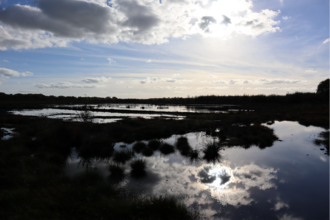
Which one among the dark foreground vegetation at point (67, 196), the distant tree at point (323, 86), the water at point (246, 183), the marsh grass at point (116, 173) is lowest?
the water at point (246, 183)

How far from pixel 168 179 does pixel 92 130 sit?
13528 mm

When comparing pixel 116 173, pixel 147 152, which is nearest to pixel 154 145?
pixel 147 152

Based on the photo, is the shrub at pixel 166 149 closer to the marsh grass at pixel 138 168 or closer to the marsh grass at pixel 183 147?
the marsh grass at pixel 183 147

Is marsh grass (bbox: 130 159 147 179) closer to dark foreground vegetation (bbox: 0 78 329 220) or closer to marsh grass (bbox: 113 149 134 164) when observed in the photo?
dark foreground vegetation (bbox: 0 78 329 220)

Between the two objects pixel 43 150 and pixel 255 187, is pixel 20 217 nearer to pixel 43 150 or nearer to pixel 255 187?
pixel 43 150

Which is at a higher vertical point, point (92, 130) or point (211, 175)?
point (92, 130)

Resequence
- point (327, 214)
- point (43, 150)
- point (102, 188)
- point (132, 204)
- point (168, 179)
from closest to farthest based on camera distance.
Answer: point (132, 204)
point (327, 214)
point (102, 188)
point (168, 179)
point (43, 150)

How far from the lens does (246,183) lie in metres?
10.8

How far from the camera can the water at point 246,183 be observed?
8258 mm

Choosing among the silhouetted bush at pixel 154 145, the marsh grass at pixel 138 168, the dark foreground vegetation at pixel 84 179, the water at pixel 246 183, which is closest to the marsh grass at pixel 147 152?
the dark foreground vegetation at pixel 84 179

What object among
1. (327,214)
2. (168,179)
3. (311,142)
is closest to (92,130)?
(168,179)

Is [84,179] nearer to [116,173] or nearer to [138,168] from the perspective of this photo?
[116,173]

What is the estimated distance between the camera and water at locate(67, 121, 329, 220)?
8.26m

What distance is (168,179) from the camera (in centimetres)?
1120
